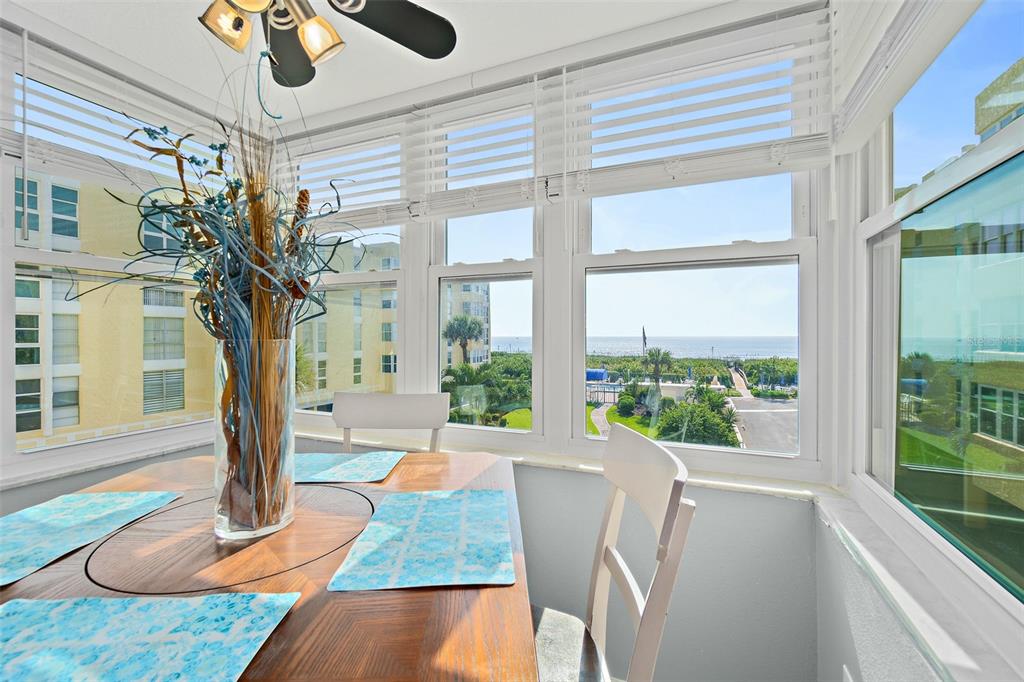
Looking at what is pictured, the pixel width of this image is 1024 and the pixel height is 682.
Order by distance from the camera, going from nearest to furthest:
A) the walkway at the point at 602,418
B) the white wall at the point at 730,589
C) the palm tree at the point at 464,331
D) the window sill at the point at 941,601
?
the window sill at the point at 941,601 < the white wall at the point at 730,589 < the walkway at the point at 602,418 < the palm tree at the point at 464,331

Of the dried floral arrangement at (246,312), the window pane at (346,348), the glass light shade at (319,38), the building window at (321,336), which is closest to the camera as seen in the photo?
the dried floral arrangement at (246,312)

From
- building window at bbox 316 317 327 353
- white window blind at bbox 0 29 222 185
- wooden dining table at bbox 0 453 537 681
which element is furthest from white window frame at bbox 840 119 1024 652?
building window at bbox 316 317 327 353

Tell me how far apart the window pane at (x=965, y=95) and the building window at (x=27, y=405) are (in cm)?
292

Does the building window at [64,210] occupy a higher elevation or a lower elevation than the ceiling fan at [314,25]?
lower

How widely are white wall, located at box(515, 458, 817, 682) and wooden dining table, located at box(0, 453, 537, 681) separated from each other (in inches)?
31.2

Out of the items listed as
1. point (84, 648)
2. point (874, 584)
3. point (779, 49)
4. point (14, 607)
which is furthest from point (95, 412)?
point (779, 49)

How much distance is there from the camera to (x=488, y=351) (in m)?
2.09

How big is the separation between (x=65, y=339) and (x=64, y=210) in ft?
1.74

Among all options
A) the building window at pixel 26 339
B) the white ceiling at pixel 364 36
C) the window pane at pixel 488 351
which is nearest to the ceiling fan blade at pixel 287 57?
the white ceiling at pixel 364 36

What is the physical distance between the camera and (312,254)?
94cm

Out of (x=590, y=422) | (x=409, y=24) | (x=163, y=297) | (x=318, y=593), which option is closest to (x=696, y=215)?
(x=590, y=422)

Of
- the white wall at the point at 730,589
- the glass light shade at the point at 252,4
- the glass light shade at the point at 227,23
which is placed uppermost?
the glass light shade at the point at 227,23

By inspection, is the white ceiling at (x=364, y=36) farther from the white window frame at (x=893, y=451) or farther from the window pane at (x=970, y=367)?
the window pane at (x=970, y=367)

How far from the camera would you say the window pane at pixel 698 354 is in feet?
5.27
